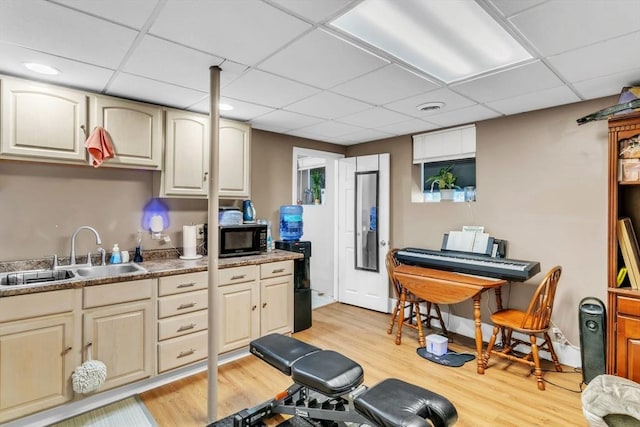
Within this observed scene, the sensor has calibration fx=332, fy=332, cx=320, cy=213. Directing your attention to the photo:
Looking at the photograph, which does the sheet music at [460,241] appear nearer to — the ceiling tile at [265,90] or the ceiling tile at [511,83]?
the ceiling tile at [511,83]

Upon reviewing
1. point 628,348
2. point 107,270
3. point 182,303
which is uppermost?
point 107,270

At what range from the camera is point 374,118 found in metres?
3.39

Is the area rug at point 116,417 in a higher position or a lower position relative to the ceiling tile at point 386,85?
lower

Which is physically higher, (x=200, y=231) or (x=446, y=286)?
(x=200, y=231)

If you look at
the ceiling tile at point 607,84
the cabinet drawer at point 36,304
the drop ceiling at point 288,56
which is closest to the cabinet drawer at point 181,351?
the cabinet drawer at point 36,304

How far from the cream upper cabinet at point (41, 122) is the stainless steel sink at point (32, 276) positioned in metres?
0.85

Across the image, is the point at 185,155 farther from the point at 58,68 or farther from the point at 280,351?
the point at 280,351

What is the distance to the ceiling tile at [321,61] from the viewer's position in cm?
187

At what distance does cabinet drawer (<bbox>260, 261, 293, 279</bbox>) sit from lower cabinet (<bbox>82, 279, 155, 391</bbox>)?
103 cm

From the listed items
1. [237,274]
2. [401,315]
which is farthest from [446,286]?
[237,274]

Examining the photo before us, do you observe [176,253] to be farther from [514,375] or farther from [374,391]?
[514,375]

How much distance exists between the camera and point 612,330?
2.36 meters

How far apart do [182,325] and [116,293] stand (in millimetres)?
581

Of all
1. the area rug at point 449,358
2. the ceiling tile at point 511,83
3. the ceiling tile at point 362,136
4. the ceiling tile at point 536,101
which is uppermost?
the ceiling tile at point 362,136
